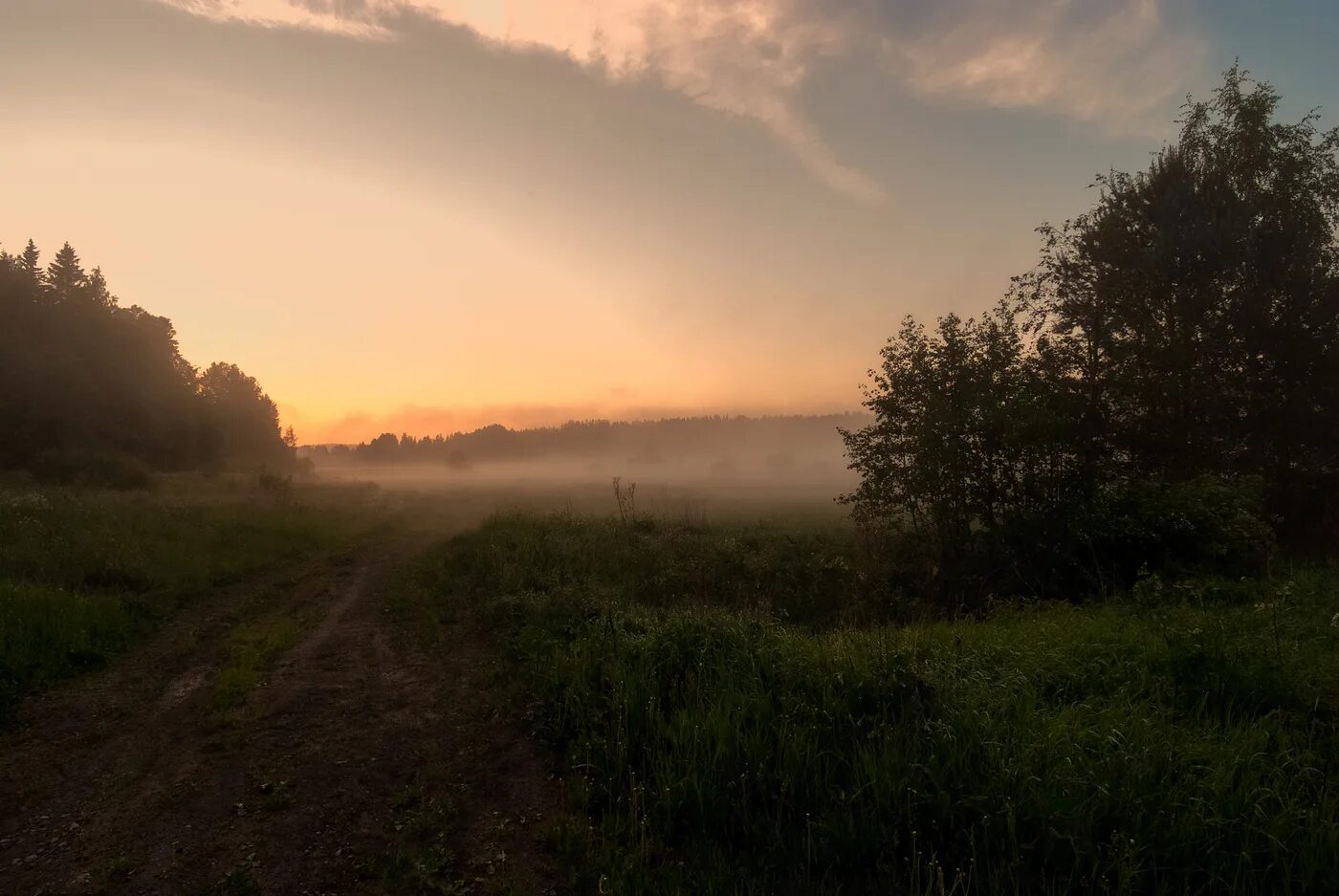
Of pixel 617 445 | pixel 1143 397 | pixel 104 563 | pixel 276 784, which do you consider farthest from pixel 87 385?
pixel 617 445

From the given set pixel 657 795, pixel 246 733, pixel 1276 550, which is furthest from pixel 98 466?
pixel 1276 550

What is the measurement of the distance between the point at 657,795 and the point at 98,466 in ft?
137

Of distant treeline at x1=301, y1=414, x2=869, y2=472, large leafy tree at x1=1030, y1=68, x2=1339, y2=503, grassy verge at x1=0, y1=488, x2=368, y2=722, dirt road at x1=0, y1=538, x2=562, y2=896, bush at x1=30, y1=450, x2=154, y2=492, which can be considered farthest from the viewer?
distant treeline at x1=301, y1=414, x2=869, y2=472

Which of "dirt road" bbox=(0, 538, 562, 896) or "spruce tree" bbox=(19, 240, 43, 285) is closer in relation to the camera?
"dirt road" bbox=(0, 538, 562, 896)

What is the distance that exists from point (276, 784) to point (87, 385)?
49867 mm

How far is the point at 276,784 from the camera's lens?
599 centimetres

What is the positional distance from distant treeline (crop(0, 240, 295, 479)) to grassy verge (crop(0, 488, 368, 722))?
59.2 ft

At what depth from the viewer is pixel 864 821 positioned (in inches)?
193

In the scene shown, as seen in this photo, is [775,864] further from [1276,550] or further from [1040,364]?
[1276,550]

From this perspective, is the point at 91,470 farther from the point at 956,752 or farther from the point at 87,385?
the point at 956,752

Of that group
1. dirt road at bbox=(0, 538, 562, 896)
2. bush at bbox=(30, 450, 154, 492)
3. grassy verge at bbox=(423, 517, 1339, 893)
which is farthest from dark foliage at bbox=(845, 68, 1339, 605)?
bush at bbox=(30, 450, 154, 492)

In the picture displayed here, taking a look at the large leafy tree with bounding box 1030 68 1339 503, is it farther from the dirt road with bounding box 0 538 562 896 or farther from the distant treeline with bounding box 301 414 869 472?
the distant treeline with bounding box 301 414 869 472

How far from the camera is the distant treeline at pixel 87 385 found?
119 feet

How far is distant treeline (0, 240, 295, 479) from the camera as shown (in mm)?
36250
